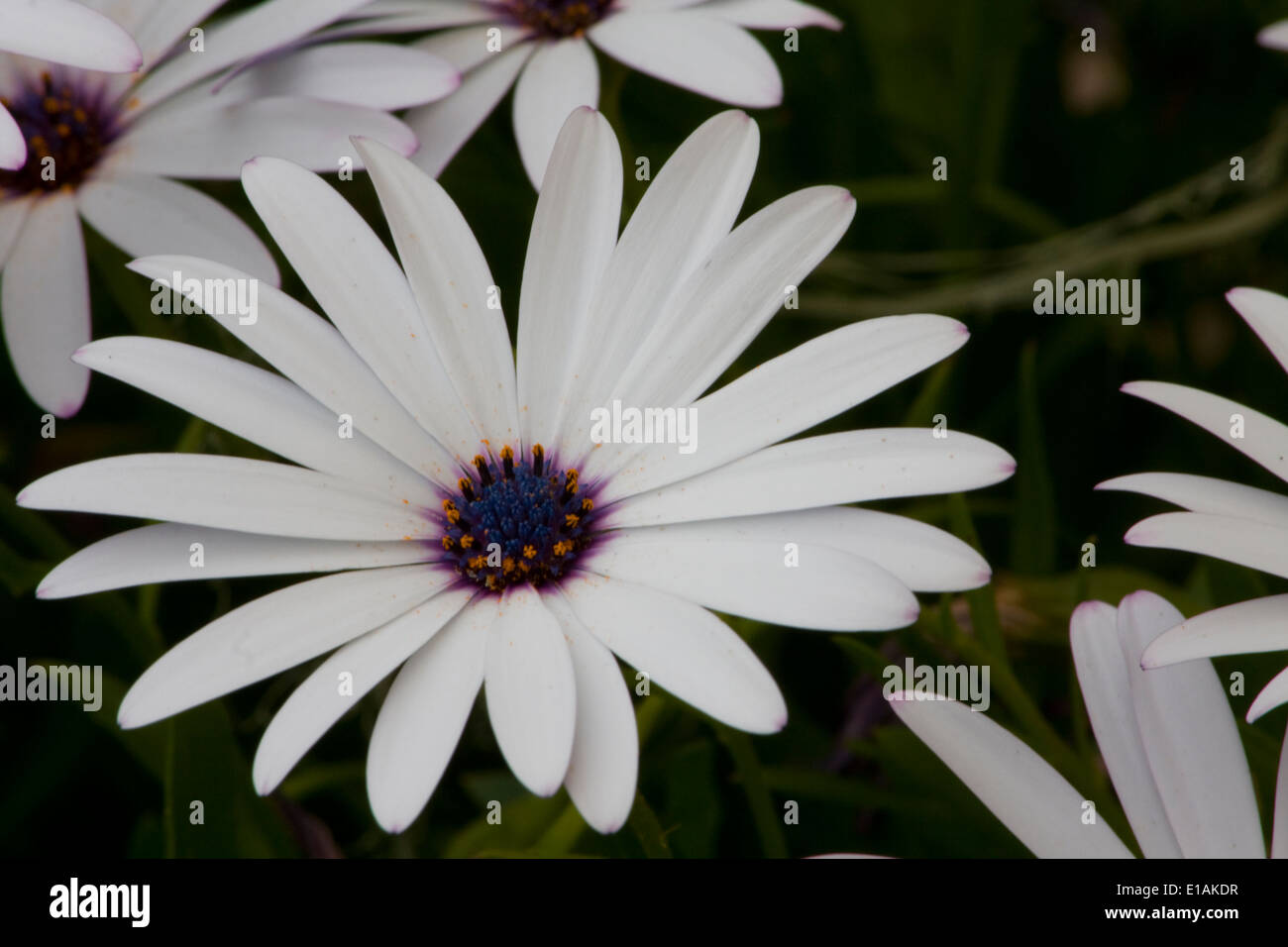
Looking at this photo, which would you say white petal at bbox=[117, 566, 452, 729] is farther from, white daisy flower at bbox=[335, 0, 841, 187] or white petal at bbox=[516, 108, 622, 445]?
white daisy flower at bbox=[335, 0, 841, 187]

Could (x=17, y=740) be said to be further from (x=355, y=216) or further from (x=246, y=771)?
(x=355, y=216)

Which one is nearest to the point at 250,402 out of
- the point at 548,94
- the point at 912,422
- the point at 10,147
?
the point at 10,147

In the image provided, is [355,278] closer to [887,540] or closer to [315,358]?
[315,358]

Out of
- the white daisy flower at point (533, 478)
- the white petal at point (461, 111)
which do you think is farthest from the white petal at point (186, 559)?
the white petal at point (461, 111)

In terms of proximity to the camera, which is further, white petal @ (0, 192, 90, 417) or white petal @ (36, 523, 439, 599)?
white petal @ (0, 192, 90, 417)

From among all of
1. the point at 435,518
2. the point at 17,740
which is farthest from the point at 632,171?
the point at 17,740

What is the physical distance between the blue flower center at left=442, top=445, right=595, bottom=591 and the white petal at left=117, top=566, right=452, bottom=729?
0.04 metres

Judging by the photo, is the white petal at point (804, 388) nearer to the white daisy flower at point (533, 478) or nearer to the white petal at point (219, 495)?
the white daisy flower at point (533, 478)

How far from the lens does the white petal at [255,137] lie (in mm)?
646

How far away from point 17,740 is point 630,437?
1.55ft

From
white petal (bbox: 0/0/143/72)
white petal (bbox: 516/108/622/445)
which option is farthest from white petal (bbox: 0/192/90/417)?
white petal (bbox: 516/108/622/445)

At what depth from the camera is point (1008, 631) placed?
0.72 metres

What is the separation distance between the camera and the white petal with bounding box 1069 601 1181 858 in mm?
520
